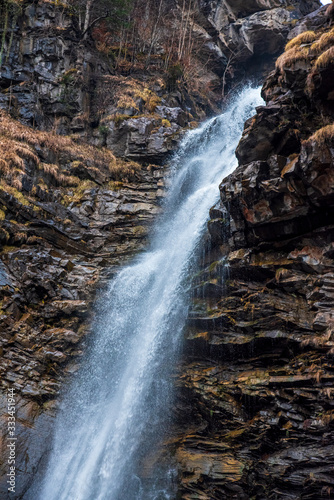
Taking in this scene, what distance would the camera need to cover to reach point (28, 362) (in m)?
11.2

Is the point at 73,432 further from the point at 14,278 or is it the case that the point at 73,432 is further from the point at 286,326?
the point at 286,326

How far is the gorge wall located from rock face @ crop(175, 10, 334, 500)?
32mm

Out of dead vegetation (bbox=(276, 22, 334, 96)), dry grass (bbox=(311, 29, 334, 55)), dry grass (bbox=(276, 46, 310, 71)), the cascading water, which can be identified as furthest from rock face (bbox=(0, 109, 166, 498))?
dry grass (bbox=(311, 29, 334, 55))

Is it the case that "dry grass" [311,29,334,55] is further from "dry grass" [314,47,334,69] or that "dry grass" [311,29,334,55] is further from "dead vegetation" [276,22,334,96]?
"dry grass" [314,47,334,69]

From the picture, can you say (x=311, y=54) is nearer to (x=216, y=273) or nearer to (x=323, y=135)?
(x=323, y=135)

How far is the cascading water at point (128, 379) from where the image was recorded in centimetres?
965

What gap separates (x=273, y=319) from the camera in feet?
30.7

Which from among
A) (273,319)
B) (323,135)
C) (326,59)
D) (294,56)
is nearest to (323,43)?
(294,56)

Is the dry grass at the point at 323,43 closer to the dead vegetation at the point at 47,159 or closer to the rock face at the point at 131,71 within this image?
the rock face at the point at 131,71

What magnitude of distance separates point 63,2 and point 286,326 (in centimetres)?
2448

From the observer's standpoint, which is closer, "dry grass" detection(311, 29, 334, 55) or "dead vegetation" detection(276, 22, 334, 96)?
"dead vegetation" detection(276, 22, 334, 96)

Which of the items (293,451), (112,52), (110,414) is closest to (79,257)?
(110,414)

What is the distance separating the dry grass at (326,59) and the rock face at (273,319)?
3cm

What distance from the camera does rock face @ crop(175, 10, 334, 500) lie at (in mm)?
8094
